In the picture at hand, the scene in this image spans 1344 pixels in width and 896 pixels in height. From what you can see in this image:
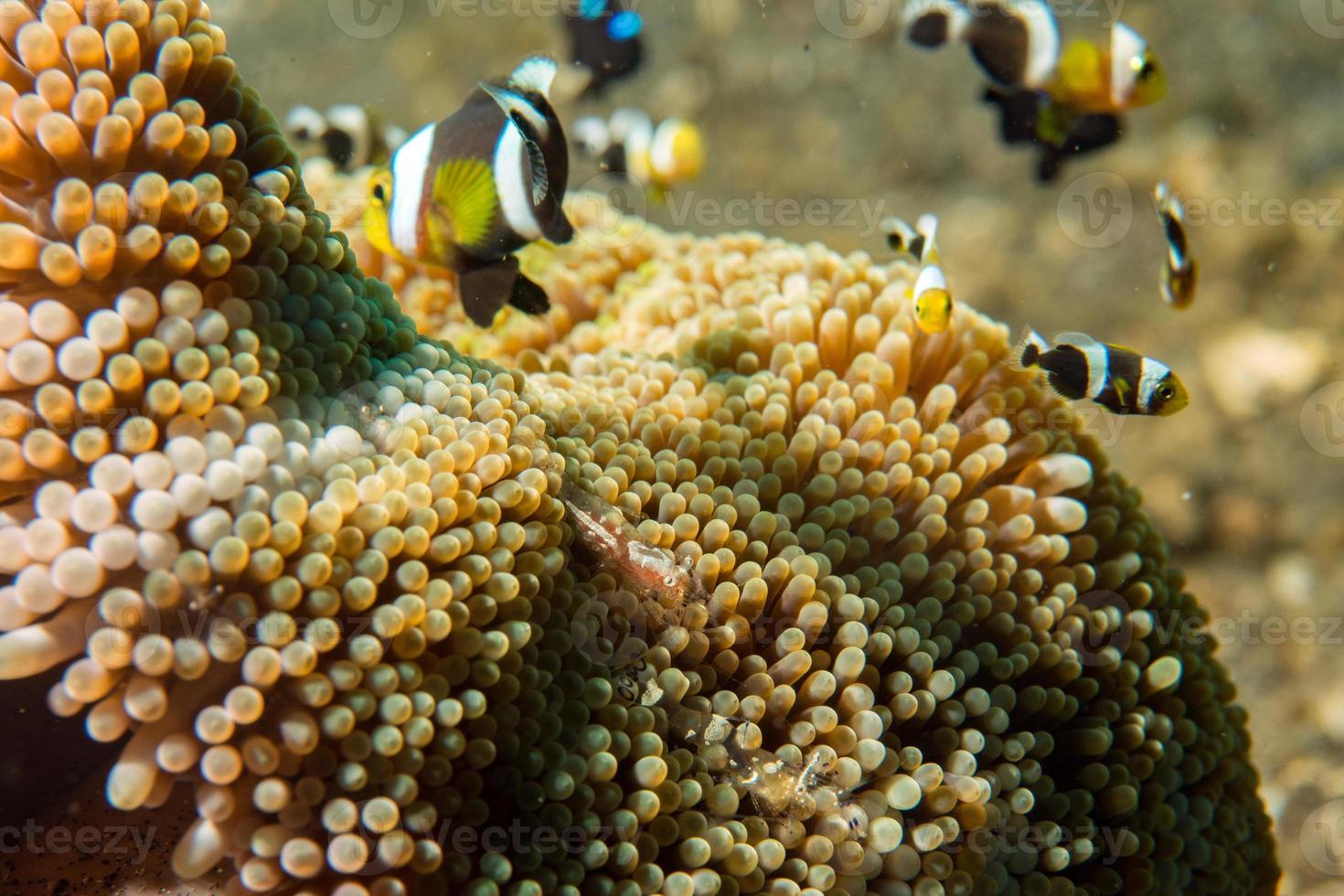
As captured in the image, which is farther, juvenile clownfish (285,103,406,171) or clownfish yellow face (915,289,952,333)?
juvenile clownfish (285,103,406,171)

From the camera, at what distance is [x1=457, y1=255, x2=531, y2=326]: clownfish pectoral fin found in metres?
2.42

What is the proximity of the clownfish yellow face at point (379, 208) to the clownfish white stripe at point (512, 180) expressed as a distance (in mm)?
350

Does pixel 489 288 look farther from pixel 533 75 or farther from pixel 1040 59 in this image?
pixel 1040 59

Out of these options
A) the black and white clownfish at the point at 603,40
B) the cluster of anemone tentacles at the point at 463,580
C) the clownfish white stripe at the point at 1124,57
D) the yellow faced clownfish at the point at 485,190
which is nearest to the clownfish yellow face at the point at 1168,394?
the cluster of anemone tentacles at the point at 463,580

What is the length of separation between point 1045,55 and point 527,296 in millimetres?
2617

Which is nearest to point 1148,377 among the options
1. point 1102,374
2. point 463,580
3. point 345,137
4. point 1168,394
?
point 1168,394

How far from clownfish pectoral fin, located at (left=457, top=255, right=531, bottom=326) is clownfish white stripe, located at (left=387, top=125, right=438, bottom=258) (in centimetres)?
19

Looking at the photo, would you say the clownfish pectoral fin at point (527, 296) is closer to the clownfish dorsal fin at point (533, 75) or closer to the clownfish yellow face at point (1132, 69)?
the clownfish dorsal fin at point (533, 75)

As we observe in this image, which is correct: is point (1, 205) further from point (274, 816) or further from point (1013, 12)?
point (1013, 12)

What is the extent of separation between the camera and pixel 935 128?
492cm

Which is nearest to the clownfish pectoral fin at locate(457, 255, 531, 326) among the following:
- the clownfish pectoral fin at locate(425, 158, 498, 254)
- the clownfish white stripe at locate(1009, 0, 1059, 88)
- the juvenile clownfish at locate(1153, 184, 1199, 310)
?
the clownfish pectoral fin at locate(425, 158, 498, 254)

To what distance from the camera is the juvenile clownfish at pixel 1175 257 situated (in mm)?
3127

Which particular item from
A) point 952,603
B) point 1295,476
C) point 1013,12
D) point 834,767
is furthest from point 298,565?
point 1295,476

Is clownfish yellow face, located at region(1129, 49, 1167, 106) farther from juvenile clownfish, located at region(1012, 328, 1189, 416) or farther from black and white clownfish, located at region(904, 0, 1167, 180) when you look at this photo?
juvenile clownfish, located at region(1012, 328, 1189, 416)
